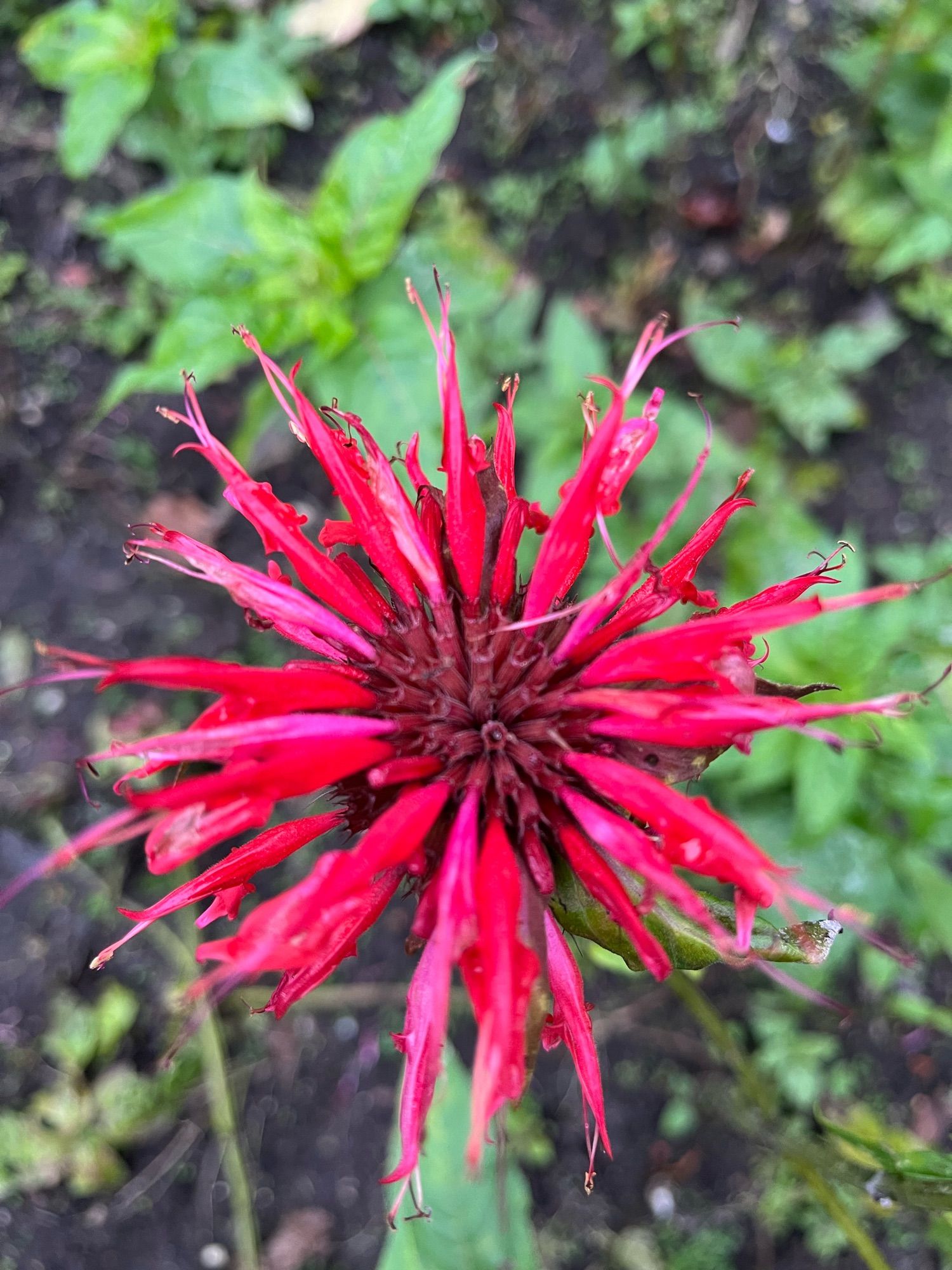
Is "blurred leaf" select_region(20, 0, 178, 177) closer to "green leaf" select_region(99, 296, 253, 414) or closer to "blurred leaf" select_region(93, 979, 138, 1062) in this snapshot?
"green leaf" select_region(99, 296, 253, 414)

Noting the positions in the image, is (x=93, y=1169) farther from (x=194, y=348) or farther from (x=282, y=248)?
(x=282, y=248)

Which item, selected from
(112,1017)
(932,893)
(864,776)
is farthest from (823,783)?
(112,1017)

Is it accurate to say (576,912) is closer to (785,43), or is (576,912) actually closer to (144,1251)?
(144,1251)

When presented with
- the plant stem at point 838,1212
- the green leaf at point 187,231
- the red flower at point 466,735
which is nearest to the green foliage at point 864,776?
the plant stem at point 838,1212

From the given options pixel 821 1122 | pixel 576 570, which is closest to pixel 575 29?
pixel 576 570

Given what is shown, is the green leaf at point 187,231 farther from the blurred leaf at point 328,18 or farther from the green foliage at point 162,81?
the blurred leaf at point 328,18

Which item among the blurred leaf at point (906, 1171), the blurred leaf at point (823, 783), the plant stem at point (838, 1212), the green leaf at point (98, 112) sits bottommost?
the plant stem at point (838, 1212)
